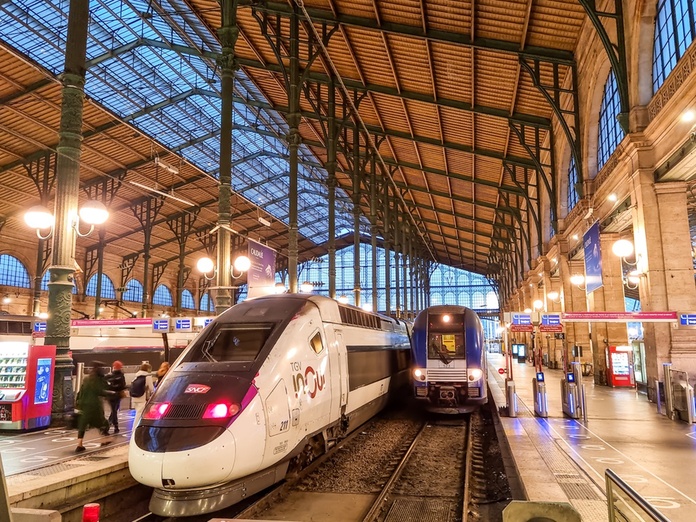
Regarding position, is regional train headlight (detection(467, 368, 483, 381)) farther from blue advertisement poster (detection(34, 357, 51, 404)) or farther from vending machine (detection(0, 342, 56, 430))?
blue advertisement poster (detection(34, 357, 51, 404))

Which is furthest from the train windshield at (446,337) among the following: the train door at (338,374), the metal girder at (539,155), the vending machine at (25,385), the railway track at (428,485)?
the metal girder at (539,155)

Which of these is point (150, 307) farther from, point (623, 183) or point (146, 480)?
point (146, 480)

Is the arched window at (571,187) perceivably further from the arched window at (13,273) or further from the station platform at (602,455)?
the arched window at (13,273)

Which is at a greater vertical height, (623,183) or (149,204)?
(149,204)

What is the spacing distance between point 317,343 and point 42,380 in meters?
5.96

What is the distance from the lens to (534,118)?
22.1 meters

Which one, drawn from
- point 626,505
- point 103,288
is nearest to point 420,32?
point 626,505

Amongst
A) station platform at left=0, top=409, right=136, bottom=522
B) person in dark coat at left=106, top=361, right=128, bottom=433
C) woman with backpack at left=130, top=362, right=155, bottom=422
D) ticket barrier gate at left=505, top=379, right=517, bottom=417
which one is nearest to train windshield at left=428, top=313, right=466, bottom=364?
ticket barrier gate at left=505, top=379, right=517, bottom=417

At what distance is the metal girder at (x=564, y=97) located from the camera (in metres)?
17.5

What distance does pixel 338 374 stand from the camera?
8586 millimetres

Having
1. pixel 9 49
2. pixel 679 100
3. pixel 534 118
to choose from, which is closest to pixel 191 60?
pixel 9 49

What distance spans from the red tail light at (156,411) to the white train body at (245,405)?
0.01 m

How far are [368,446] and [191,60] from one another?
71.2ft

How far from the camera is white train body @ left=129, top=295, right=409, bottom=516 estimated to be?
219 inches
